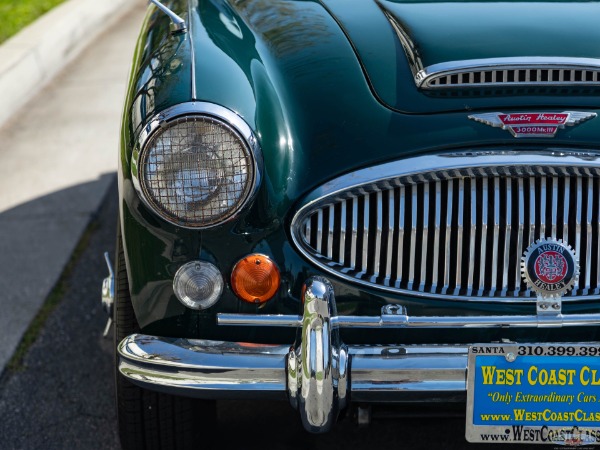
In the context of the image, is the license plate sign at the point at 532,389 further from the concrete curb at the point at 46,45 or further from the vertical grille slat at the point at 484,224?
the concrete curb at the point at 46,45

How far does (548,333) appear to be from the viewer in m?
2.53

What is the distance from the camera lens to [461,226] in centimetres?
252

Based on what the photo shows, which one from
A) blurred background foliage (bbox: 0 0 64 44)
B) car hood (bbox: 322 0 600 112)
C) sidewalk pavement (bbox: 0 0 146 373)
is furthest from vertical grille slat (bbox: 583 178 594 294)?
blurred background foliage (bbox: 0 0 64 44)

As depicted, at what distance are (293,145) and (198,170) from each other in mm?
264

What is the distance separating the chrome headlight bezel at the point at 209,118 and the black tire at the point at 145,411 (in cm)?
37

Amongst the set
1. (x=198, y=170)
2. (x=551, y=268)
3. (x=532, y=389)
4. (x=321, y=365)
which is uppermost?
(x=198, y=170)

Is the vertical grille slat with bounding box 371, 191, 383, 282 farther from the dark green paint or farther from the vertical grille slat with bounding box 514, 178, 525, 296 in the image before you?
the vertical grille slat with bounding box 514, 178, 525, 296

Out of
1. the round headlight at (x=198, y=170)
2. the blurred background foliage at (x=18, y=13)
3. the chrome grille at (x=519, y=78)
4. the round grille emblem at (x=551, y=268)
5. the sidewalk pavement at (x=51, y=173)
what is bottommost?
the sidewalk pavement at (x=51, y=173)

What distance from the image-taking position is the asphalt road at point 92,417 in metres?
3.18

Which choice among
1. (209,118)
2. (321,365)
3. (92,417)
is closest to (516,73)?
(209,118)

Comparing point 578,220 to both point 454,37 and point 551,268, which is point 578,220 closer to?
point 551,268

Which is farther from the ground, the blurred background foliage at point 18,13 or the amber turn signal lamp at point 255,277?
the amber turn signal lamp at point 255,277

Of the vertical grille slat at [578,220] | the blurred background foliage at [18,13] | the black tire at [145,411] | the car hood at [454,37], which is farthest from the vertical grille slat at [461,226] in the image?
the blurred background foliage at [18,13]

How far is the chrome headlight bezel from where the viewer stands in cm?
250
